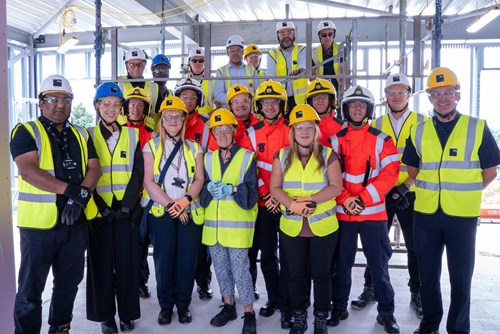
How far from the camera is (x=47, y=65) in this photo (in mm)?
14539

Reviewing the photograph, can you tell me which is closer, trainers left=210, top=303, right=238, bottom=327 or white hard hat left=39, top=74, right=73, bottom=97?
white hard hat left=39, top=74, right=73, bottom=97

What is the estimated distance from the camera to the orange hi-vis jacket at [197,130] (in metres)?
4.56

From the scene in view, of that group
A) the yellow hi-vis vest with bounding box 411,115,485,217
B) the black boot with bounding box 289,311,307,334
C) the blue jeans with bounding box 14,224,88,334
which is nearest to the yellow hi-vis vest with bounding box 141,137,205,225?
the blue jeans with bounding box 14,224,88,334

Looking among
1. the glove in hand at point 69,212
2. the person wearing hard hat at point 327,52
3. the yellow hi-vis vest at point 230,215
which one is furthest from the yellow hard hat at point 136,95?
the person wearing hard hat at point 327,52

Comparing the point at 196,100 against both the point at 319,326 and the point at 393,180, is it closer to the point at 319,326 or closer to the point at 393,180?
the point at 393,180

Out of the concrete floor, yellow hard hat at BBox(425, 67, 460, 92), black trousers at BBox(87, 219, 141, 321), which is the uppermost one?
yellow hard hat at BBox(425, 67, 460, 92)

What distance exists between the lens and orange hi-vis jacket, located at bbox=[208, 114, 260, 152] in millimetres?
4201

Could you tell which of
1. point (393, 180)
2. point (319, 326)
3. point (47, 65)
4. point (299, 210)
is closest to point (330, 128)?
point (393, 180)

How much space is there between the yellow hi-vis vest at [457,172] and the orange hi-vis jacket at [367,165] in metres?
0.34

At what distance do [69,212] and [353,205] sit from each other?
2.29m

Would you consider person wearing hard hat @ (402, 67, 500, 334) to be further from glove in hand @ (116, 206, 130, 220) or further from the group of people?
glove in hand @ (116, 206, 130, 220)

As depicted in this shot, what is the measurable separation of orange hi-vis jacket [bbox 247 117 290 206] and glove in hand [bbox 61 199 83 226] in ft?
5.37

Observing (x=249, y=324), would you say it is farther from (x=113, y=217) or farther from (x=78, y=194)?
(x=78, y=194)

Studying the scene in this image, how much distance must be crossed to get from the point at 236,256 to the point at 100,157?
149 cm
